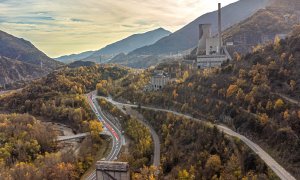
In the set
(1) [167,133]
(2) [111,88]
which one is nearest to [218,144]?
(1) [167,133]

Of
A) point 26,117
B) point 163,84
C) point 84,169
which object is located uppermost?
point 163,84

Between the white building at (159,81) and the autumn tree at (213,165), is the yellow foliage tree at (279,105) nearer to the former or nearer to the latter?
the autumn tree at (213,165)

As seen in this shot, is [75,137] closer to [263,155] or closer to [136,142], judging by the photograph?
[136,142]

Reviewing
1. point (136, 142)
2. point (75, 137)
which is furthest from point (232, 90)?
point (75, 137)

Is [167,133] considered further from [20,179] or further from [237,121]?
[20,179]

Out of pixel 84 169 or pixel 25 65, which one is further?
pixel 25 65

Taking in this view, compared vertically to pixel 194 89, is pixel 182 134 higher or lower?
lower

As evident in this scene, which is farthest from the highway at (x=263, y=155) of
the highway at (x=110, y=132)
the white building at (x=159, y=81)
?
the white building at (x=159, y=81)
